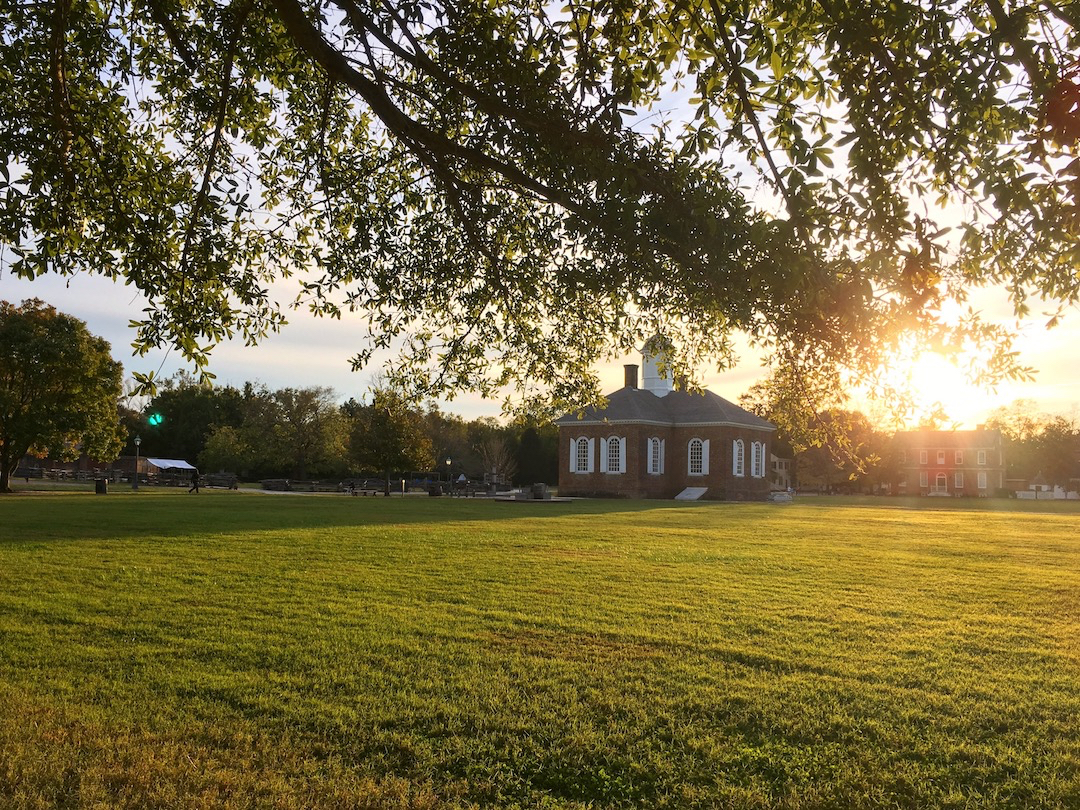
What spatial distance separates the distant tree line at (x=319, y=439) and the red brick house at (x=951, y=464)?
38069mm

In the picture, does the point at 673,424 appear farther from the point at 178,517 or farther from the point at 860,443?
the point at 860,443

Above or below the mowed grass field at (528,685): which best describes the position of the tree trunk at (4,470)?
above

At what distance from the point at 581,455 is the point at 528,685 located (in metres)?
45.1

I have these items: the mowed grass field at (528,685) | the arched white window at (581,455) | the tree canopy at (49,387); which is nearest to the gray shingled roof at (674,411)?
the arched white window at (581,455)

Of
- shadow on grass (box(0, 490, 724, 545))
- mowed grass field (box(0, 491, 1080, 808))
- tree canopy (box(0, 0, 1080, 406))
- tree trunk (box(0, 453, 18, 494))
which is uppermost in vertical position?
tree canopy (box(0, 0, 1080, 406))

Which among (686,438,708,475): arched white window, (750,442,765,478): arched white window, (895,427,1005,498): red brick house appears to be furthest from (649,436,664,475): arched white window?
(895,427,1005,498): red brick house

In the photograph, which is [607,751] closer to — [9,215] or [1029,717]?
Result: [1029,717]

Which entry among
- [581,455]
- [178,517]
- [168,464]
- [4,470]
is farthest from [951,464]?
[4,470]

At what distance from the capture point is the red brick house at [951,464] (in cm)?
8200

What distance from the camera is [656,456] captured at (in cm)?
5094

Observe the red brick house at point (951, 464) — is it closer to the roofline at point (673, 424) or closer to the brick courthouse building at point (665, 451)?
the roofline at point (673, 424)

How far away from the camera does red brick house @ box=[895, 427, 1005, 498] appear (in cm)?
8200

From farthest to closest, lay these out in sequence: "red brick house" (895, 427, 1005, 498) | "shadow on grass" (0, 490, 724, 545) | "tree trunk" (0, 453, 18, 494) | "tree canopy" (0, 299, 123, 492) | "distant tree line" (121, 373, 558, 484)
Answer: "red brick house" (895, 427, 1005, 498) < "distant tree line" (121, 373, 558, 484) < "tree trunk" (0, 453, 18, 494) < "tree canopy" (0, 299, 123, 492) < "shadow on grass" (0, 490, 724, 545)

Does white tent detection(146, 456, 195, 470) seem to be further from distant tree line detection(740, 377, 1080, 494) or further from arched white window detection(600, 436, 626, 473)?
distant tree line detection(740, 377, 1080, 494)
